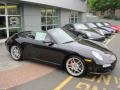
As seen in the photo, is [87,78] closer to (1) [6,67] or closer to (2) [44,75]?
Result: (2) [44,75]

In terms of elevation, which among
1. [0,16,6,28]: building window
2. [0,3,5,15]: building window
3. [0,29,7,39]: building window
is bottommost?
[0,29,7,39]: building window

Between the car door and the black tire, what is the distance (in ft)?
1.22

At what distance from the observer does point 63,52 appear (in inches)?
249

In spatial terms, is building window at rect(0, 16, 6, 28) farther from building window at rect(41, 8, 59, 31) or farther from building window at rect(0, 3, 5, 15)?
building window at rect(41, 8, 59, 31)

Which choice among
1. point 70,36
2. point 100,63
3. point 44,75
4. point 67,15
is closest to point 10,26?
point 70,36

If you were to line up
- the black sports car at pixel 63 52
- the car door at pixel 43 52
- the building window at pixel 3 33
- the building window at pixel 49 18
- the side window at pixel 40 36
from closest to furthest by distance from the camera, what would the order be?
the black sports car at pixel 63 52 < the car door at pixel 43 52 < the side window at pixel 40 36 < the building window at pixel 3 33 < the building window at pixel 49 18

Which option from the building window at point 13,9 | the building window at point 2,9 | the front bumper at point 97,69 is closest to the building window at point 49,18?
the building window at point 13,9

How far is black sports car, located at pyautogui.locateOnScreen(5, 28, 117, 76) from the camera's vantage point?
5885 millimetres

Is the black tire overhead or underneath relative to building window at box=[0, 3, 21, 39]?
underneath

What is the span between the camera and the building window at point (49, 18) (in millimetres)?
17875

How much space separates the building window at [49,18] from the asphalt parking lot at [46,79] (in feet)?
36.1

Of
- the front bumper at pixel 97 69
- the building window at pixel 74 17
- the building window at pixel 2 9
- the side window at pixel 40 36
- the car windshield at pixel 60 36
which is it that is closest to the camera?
the front bumper at pixel 97 69

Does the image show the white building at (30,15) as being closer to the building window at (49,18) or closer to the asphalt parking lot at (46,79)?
the building window at (49,18)

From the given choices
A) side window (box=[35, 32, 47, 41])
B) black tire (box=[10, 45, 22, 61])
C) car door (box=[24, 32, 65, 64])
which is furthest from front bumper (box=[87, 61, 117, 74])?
black tire (box=[10, 45, 22, 61])
